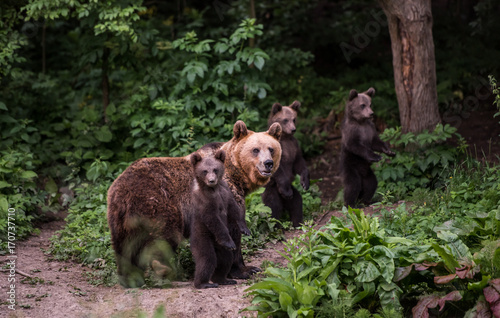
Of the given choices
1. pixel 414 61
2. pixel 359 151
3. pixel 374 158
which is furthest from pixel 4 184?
pixel 414 61

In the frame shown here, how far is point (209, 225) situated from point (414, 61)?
4.99 meters

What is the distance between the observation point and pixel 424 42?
29.2 feet

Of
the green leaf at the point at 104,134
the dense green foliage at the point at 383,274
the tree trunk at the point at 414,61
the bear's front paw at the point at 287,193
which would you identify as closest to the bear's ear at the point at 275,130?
the bear's front paw at the point at 287,193

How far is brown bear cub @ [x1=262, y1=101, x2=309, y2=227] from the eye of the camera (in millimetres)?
7961

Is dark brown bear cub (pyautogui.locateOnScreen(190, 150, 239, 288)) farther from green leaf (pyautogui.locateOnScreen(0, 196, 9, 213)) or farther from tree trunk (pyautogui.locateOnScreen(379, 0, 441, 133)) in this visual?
tree trunk (pyautogui.locateOnScreen(379, 0, 441, 133))

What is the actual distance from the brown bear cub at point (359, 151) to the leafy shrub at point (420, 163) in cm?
30

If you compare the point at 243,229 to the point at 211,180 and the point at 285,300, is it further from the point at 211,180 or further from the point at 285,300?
the point at 285,300

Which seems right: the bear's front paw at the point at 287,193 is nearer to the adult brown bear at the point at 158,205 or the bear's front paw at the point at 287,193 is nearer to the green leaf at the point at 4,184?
the adult brown bear at the point at 158,205

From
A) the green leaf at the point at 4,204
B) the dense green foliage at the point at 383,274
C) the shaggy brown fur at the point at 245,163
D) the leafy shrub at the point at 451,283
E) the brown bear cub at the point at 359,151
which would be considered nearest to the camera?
the leafy shrub at the point at 451,283

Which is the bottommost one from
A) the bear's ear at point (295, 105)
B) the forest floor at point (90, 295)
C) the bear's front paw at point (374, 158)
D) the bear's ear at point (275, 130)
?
the forest floor at point (90, 295)

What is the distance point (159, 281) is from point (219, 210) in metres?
0.93

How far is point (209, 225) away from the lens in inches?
217

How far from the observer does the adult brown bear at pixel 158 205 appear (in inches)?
224

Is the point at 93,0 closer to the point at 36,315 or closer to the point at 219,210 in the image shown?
the point at 219,210
